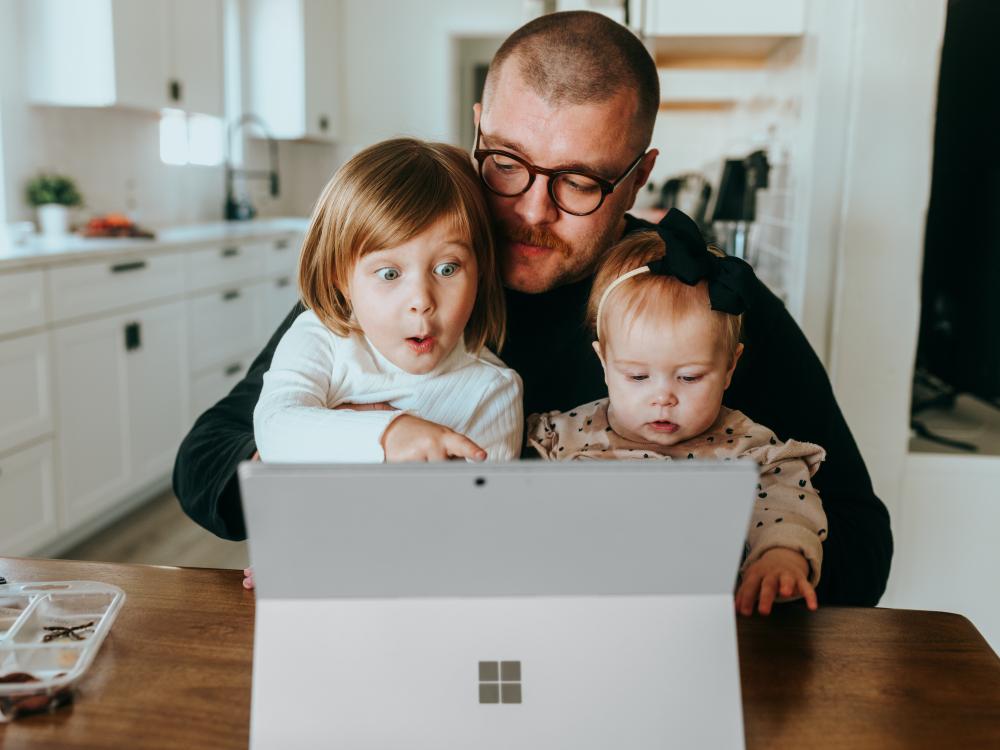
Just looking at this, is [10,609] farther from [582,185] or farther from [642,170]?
[642,170]

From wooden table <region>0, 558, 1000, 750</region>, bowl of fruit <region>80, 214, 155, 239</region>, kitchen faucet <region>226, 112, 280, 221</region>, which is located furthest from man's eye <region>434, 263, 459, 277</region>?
kitchen faucet <region>226, 112, 280, 221</region>

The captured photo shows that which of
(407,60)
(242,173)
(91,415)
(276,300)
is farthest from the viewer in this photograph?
(407,60)

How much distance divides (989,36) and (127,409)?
2803mm

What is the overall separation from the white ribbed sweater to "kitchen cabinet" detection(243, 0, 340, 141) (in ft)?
15.6

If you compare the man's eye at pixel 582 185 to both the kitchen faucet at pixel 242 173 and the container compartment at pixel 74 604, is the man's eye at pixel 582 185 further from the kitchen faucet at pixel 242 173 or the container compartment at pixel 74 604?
the kitchen faucet at pixel 242 173

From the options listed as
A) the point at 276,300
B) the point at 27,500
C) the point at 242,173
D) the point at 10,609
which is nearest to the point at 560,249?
the point at 10,609

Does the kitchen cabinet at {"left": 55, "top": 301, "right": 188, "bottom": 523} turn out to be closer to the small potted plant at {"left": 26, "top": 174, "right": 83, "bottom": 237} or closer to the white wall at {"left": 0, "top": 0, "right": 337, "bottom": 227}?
the small potted plant at {"left": 26, "top": 174, "right": 83, "bottom": 237}

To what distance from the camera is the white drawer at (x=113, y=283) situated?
2.81 metres

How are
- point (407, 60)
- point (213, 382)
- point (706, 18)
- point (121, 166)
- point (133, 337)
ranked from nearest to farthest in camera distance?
point (706, 18)
point (133, 337)
point (213, 382)
point (121, 166)
point (407, 60)

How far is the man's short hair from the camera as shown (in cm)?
143

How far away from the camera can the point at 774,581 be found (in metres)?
0.97

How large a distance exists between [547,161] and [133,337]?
2280mm

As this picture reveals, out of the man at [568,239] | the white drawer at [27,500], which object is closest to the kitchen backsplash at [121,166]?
the white drawer at [27,500]

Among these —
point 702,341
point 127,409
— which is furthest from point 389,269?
point 127,409
